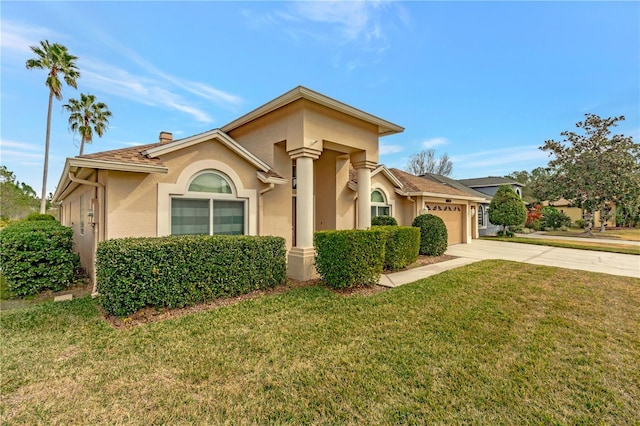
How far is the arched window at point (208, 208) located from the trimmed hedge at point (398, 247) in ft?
14.8

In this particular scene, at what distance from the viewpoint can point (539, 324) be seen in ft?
16.5

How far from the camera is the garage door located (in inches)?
669

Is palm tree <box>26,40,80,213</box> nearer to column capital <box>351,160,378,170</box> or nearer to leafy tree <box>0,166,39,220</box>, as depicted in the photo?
leafy tree <box>0,166,39,220</box>

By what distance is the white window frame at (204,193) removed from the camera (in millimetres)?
7050

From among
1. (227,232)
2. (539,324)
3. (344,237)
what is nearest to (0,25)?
(227,232)

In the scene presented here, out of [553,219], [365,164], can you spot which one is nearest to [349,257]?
[365,164]

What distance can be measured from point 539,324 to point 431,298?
6.40ft

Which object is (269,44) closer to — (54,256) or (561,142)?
(54,256)

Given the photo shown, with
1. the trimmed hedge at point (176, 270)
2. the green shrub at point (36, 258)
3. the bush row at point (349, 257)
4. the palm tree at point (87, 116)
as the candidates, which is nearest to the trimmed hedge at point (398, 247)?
the bush row at point (349, 257)

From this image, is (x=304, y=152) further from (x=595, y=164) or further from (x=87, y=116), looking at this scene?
(x=595, y=164)

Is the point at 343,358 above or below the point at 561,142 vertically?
below

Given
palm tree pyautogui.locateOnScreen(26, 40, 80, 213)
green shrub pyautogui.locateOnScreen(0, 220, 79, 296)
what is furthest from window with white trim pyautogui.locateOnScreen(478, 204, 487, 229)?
palm tree pyautogui.locateOnScreen(26, 40, 80, 213)

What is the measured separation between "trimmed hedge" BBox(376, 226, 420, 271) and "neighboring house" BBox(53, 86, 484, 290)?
114 cm

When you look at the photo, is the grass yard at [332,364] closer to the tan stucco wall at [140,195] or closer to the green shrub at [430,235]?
the tan stucco wall at [140,195]
